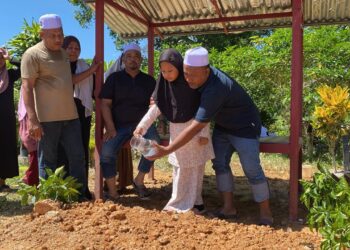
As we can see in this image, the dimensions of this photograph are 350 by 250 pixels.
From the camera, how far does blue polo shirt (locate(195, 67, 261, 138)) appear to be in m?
3.71

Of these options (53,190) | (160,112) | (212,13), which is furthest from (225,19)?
(53,190)

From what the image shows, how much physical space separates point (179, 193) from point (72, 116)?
1.30 meters

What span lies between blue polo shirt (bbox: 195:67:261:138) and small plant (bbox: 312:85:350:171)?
3.95 feet

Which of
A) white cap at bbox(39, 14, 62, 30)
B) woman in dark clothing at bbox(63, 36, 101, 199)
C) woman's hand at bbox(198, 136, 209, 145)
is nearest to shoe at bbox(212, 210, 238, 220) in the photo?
woman's hand at bbox(198, 136, 209, 145)

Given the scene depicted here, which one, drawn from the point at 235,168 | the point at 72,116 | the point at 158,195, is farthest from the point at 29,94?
the point at 235,168

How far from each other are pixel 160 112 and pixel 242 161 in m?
0.90

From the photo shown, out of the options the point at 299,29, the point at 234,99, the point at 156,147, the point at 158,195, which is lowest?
the point at 158,195

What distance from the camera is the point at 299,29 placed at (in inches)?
171

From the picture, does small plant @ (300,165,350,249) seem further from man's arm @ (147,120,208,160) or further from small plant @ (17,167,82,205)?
small plant @ (17,167,82,205)

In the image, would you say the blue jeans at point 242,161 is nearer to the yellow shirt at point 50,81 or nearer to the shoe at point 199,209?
the shoe at point 199,209

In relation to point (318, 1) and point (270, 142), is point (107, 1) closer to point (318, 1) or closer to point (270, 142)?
point (270, 142)

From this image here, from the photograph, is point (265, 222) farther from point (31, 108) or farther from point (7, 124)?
point (7, 124)

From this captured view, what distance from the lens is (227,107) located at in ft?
13.1

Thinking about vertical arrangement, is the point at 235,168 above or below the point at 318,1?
below
